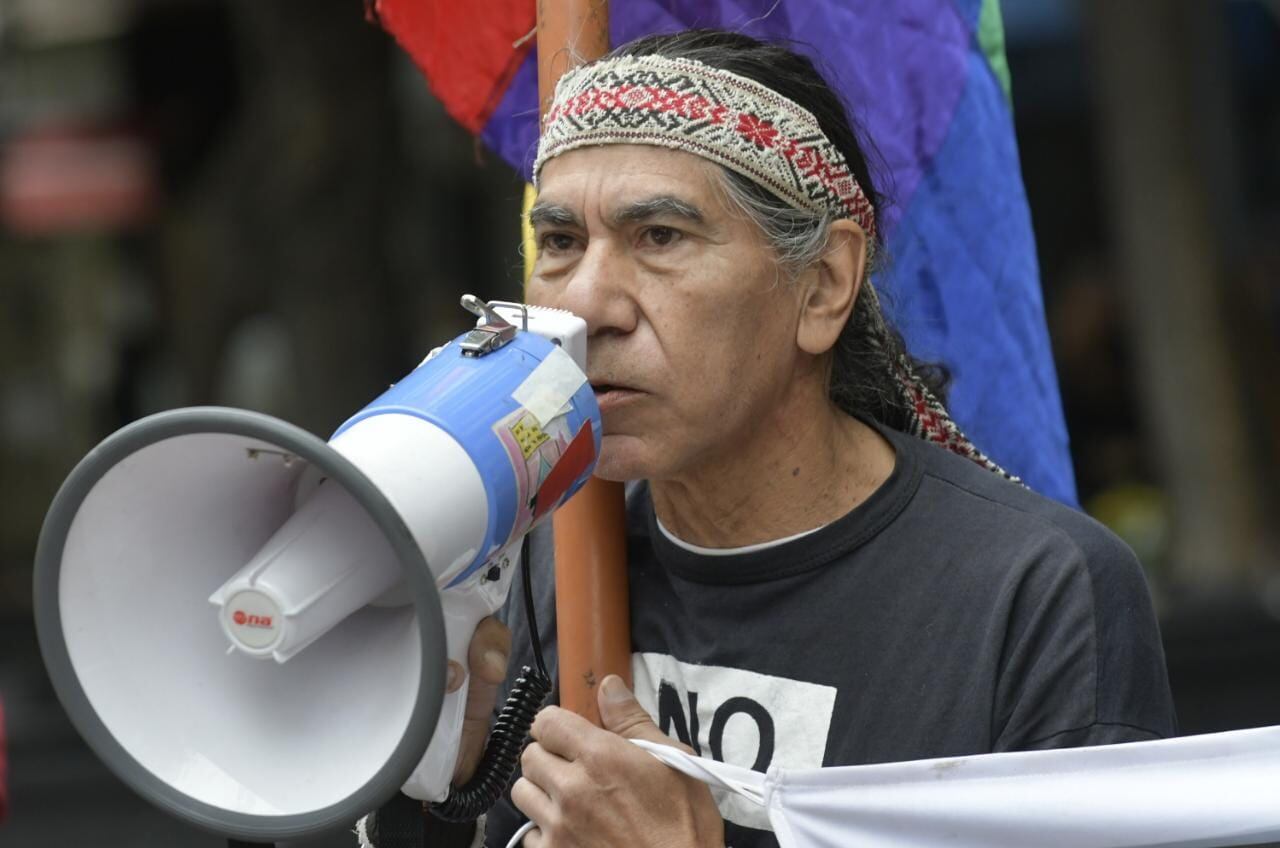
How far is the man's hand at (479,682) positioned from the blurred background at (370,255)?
4.48ft

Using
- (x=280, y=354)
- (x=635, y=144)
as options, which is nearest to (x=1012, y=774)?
(x=635, y=144)

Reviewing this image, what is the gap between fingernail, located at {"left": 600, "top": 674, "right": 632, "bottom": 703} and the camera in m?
2.43

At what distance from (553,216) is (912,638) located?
29.0 inches

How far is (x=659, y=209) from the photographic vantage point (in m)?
2.38

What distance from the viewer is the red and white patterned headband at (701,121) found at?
2.40m

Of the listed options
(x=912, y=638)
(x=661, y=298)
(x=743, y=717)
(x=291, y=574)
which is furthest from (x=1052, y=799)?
(x=291, y=574)

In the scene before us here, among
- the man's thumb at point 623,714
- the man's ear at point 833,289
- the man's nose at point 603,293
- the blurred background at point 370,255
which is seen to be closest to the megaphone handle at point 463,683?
the man's thumb at point 623,714

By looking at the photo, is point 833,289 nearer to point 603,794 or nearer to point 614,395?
point 614,395

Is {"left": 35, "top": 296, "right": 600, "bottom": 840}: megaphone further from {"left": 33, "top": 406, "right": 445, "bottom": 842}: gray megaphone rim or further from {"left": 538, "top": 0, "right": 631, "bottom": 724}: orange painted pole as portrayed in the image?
{"left": 538, "top": 0, "right": 631, "bottom": 724}: orange painted pole

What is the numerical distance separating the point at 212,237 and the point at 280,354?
104 centimetres

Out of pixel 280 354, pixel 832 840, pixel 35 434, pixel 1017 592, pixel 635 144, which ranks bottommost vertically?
pixel 35 434

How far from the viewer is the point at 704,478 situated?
8.36 feet

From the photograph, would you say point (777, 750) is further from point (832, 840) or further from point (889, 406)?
point (889, 406)

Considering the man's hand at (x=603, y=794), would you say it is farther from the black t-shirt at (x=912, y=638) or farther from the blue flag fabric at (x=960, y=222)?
the blue flag fabric at (x=960, y=222)
